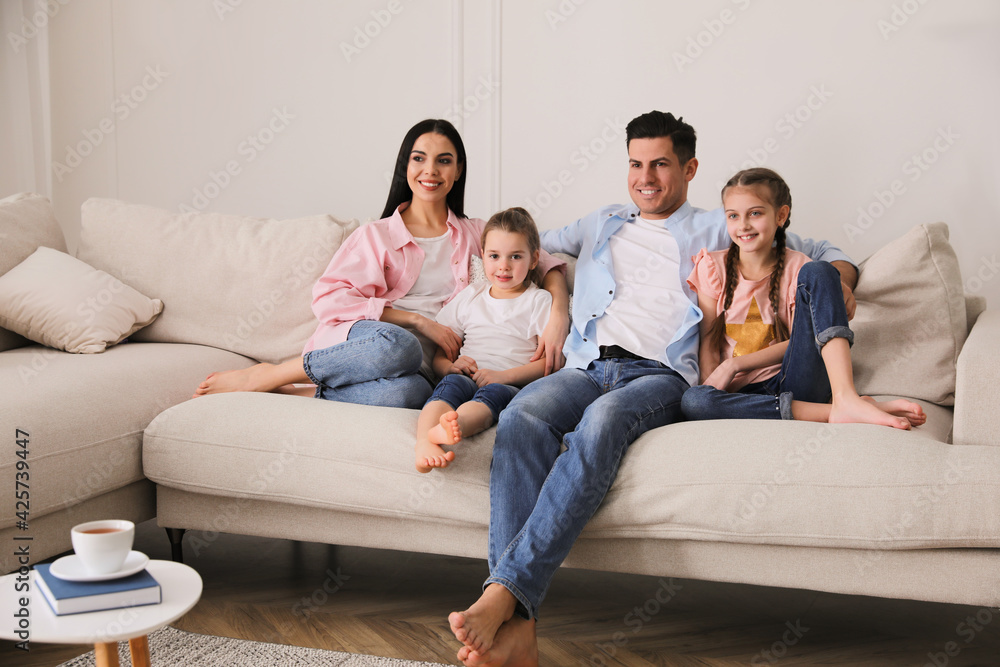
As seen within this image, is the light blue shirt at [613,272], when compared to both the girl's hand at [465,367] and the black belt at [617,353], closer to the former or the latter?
the black belt at [617,353]

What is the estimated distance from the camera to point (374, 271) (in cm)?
223

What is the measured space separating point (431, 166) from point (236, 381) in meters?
0.77

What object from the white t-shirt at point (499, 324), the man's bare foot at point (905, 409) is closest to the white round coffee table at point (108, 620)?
the white t-shirt at point (499, 324)

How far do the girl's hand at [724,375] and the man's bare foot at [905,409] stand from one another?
283mm

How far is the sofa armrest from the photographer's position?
1562mm

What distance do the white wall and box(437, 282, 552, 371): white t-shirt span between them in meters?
0.88

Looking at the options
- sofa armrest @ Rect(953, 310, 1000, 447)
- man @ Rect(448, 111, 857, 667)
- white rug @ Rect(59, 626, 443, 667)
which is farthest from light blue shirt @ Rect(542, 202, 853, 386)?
white rug @ Rect(59, 626, 443, 667)

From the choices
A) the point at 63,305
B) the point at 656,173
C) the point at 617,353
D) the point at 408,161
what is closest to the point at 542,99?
the point at 408,161

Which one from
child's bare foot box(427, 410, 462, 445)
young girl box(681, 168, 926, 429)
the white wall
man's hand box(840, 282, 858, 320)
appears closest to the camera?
child's bare foot box(427, 410, 462, 445)

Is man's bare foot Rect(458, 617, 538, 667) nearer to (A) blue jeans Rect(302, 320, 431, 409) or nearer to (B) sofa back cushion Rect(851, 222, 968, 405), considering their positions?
(A) blue jeans Rect(302, 320, 431, 409)

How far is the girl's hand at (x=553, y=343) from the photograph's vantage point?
83.2 inches

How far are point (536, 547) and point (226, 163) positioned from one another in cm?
249

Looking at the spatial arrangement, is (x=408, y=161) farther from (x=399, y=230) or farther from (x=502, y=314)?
(x=502, y=314)

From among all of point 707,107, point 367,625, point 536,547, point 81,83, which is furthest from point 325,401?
point 81,83
